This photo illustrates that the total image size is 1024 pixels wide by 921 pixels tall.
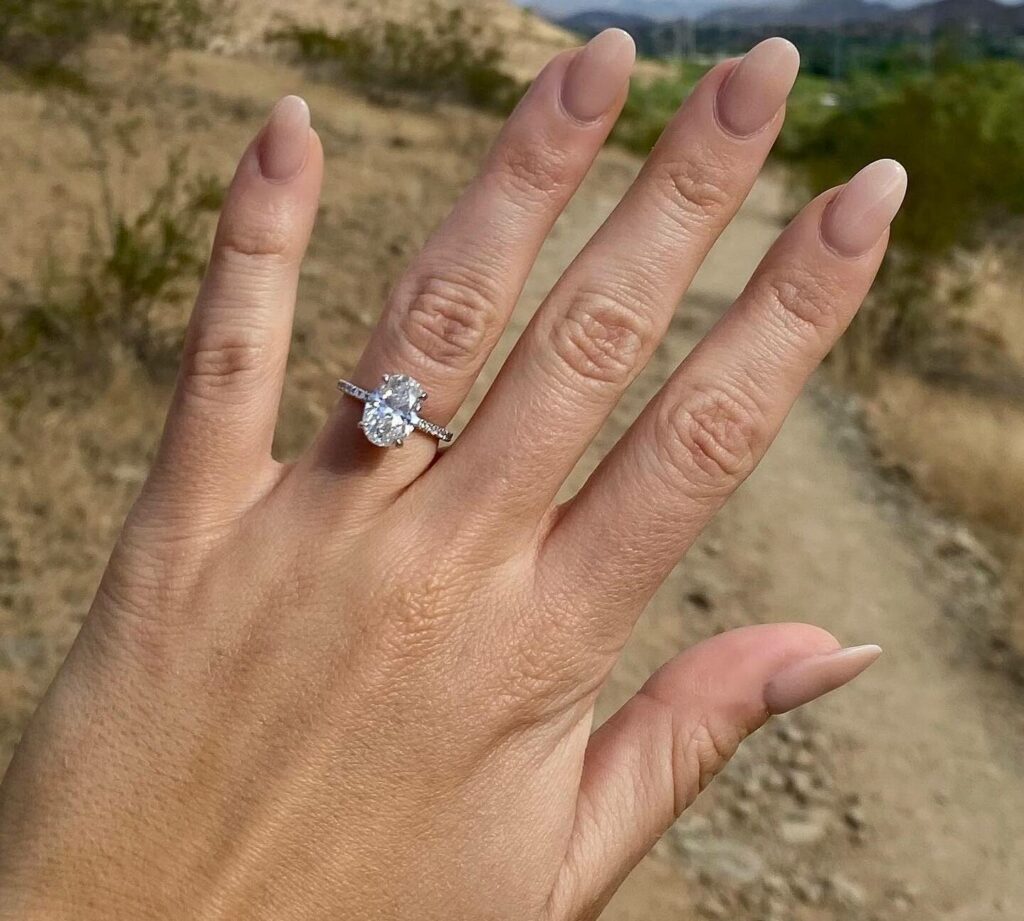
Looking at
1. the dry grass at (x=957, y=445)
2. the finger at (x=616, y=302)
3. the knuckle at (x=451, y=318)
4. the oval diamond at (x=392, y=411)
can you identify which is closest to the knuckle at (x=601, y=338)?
the finger at (x=616, y=302)

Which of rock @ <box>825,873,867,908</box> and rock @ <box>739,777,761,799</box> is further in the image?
rock @ <box>739,777,761,799</box>

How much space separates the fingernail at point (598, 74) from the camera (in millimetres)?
1235

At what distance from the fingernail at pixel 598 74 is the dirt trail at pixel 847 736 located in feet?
6.81

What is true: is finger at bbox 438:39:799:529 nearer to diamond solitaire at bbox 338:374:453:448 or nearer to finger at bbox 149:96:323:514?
diamond solitaire at bbox 338:374:453:448

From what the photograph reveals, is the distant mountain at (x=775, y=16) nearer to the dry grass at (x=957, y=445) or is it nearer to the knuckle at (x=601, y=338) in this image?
the dry grass at (x=957, y=445)

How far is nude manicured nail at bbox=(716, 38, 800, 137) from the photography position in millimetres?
1237

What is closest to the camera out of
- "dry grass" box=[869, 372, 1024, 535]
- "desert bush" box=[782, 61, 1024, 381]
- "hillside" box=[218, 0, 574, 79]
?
"dry grass" box=[869, 372, 1024, 535]

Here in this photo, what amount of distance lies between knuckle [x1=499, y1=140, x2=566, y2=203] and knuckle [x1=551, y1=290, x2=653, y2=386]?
147mm

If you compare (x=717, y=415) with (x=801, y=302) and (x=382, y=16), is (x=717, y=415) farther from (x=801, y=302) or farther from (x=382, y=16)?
(x=382, y=16)

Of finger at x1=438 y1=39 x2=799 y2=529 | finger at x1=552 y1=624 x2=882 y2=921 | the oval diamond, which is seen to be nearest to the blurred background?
finger at x1=438 y1=39 x2=799 y2=529

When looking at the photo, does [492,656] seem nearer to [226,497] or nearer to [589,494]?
[589,494]

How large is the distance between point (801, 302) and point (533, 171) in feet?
1.32

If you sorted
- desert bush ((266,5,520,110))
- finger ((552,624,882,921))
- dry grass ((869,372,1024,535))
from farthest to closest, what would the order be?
desert bush ((266,5,520,110))
dry grass ((869,372,1024,535))
finger ((552,624,882,921))

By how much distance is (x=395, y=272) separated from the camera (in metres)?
5.68
